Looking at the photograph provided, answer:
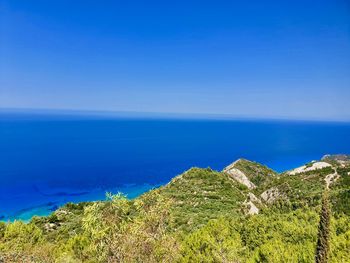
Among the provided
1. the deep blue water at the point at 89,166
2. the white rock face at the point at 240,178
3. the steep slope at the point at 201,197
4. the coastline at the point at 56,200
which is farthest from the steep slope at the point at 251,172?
the deep blue water at the point at 89,166

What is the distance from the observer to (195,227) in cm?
3061

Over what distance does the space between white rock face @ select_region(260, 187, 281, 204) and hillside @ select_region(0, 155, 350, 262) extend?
15cm

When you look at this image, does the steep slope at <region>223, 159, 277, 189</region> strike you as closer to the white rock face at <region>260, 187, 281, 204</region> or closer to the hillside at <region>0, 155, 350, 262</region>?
the hillside at <region>0, 155, 350, 262</region>

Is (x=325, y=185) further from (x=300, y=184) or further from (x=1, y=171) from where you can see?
(x=1, y=171)

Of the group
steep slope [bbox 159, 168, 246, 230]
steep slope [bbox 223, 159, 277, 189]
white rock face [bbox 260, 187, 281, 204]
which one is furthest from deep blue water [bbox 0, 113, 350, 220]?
white rock face [bbox 260, 187, 281, 204]

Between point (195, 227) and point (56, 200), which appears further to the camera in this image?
point (56, 200)

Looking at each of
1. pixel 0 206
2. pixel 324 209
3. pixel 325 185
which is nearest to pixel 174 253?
pixel 324 209

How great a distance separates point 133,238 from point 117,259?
127cm

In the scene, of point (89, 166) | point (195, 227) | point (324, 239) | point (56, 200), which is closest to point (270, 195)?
point (195, 227)

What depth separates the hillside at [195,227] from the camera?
1551 centimetres

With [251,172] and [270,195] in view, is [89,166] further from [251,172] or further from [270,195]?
[270,195]

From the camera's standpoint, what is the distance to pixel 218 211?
117 ft

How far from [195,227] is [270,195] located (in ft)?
45.7

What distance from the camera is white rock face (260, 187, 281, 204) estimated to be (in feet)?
124
